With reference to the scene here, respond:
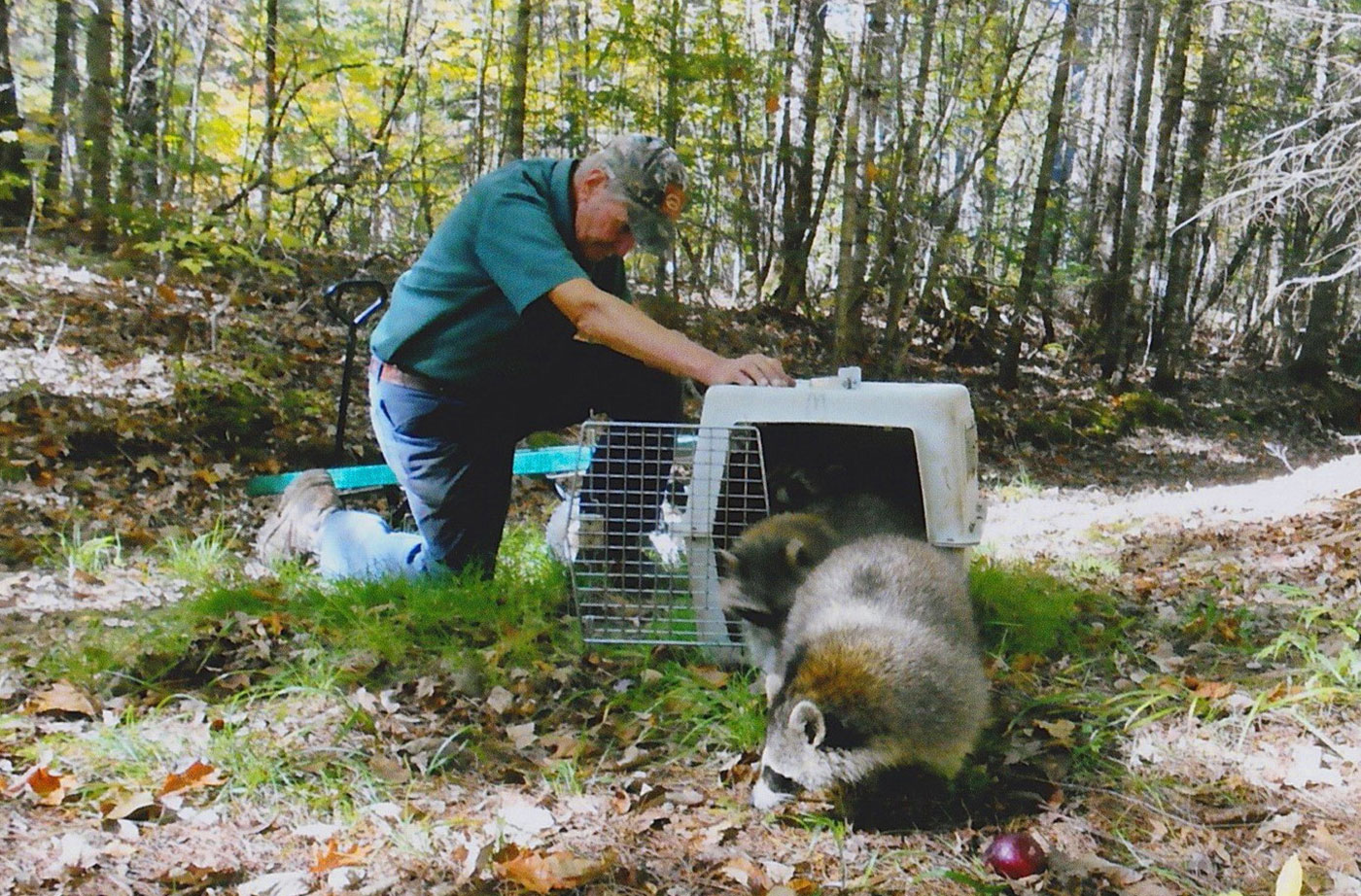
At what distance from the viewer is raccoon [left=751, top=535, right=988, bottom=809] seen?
284 cm

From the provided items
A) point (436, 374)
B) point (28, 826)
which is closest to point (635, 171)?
point (436, 374)

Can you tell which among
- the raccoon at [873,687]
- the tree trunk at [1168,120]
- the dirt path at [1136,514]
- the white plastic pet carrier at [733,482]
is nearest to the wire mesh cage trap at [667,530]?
the white plastic pet carrier at [733,482]

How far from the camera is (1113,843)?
2.70 meters

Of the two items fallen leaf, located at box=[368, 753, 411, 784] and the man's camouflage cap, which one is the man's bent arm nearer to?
the man's camouflage cap

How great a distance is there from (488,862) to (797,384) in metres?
2.06

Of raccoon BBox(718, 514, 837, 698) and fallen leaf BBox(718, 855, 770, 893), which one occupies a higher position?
raccoon BBox(718, 514, 837, 698)

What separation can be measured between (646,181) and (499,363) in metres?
1.01

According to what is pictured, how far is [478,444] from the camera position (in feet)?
14.6

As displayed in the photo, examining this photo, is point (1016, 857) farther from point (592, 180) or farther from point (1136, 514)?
point (1136, 514)

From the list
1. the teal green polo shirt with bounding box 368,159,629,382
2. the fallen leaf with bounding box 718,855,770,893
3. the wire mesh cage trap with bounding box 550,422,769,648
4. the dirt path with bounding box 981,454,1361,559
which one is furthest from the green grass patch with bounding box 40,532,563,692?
the dirt path with bounding box 981,454,1361,559

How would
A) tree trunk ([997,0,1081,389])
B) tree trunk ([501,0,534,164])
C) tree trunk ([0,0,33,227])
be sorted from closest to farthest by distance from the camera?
tree trunk ([501,0,534,164]), tree trunk ([0,0,33,227]), tree trunk ([997,0,1081,389])

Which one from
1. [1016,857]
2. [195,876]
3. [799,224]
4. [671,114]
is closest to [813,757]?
[1016,857]

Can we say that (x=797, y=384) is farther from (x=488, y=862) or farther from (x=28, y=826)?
(x=28, y=826)

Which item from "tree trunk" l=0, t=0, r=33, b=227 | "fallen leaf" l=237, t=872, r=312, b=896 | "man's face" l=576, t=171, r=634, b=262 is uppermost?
"tree trunk" l=0, t=0, r=33, b=227
